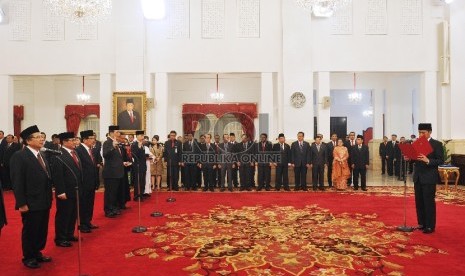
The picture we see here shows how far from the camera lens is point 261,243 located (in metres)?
4.93

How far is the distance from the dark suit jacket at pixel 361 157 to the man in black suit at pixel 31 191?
25.5 feet

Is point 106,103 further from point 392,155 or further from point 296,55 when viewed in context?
point 392,155

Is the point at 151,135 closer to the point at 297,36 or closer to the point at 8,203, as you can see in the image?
the point at 8,203

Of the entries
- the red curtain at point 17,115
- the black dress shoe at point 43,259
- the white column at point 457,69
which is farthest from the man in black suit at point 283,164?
the red curtain at point 17,115

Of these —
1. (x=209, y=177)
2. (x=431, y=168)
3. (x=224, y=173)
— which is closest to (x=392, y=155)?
(x=224, y=173)

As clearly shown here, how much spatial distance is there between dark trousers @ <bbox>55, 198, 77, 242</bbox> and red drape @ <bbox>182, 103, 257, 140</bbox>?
1096 centimetres

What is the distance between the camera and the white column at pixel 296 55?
11523mm

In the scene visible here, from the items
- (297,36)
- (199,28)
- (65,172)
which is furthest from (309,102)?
(65,172)

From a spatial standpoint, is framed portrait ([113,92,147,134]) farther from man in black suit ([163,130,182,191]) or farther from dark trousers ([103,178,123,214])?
dark trousers ([103,178,123,214])

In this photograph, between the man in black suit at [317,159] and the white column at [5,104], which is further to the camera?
the white column at [5,104]

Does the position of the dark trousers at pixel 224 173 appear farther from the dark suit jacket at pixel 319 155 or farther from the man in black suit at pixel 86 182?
the man in black suit at pixel 86 182

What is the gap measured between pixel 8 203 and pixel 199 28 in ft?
23.3

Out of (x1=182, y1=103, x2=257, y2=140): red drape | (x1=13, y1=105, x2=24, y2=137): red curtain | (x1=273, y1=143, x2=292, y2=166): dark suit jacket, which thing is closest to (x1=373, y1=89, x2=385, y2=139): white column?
(x1=182, y1=103, x2=257, y2=140): red drape

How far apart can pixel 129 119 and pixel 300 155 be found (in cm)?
518
